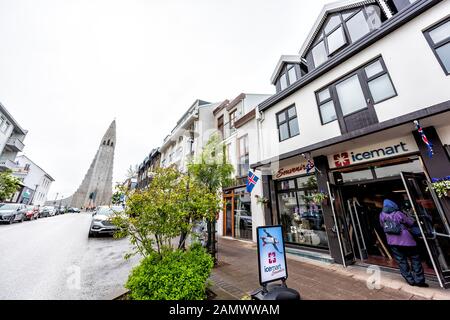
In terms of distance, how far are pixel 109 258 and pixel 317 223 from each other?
811cm

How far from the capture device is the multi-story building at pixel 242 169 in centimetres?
993

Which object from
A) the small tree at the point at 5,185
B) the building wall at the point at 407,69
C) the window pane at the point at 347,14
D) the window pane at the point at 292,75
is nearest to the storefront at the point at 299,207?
the building wall at the point at 407,69

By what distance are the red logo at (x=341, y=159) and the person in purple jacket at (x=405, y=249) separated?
2013mm

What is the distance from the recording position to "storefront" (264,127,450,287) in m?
4.31

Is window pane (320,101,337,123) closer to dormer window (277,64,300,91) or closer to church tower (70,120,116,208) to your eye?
dormer window (277,64,300,91)

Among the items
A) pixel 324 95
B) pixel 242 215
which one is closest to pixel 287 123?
pixel 324 95

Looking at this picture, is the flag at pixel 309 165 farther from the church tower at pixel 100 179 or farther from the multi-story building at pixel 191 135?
the church tower at pixel 100 179

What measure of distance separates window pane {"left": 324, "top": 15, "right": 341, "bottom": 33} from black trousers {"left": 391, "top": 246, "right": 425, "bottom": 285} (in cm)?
887

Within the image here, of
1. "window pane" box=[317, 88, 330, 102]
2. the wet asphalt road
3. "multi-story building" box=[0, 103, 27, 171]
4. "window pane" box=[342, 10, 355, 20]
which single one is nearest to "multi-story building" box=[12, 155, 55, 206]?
"multi-story building" box=[0, 103, 27, 171]

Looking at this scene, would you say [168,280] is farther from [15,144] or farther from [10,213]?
[15,144]

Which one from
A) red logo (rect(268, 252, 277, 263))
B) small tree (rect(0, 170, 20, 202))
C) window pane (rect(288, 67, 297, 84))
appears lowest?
red logo (rect(268, 252, 277, 263))

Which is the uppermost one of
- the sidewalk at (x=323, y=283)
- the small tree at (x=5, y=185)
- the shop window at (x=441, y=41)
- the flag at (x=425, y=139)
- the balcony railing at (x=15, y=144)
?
the balcony railing at (x=15, y=144)

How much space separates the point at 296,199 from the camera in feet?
26.0
